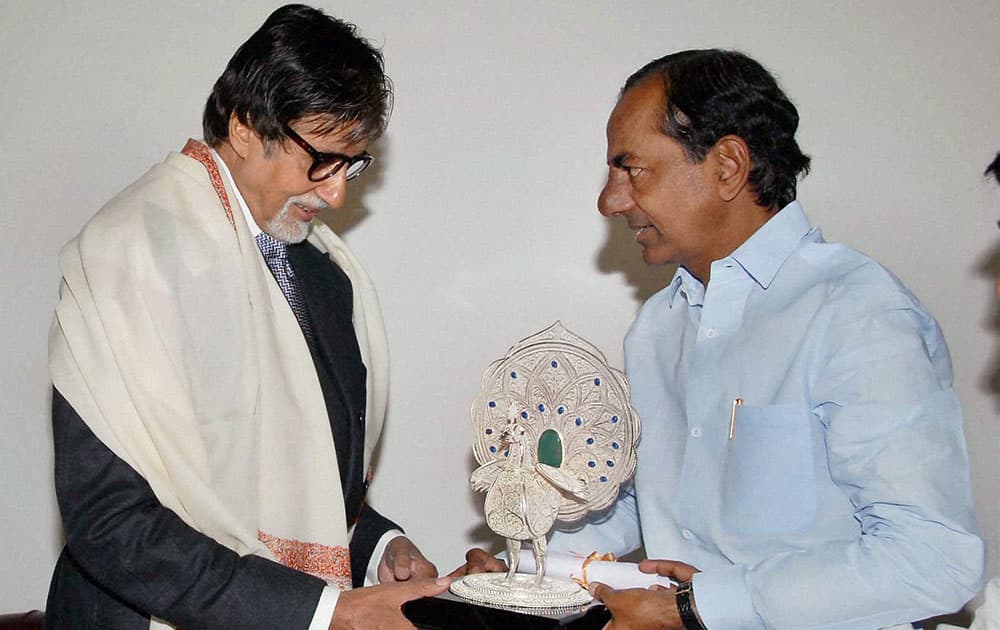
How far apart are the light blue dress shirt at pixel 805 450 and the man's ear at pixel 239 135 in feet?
3.35

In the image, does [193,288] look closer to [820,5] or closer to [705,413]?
[705,413]

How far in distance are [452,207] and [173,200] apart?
1301 millimetres

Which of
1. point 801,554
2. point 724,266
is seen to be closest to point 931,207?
point 724,266

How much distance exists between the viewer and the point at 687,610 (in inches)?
87.2

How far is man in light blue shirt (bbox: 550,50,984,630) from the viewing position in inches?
84.0

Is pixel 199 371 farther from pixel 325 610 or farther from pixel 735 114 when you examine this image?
pixel 735 114

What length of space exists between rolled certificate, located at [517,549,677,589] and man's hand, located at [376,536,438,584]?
322 millimetres

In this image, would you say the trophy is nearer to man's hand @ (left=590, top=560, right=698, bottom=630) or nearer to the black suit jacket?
man's hand @ (left=590, top=560, right=698, bottom=630)

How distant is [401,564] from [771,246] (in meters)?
1.11

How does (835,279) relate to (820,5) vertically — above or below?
below

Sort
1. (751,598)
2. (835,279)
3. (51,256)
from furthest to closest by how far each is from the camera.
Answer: (51,256), (835,279), (751,598)

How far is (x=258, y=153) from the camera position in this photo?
250cm

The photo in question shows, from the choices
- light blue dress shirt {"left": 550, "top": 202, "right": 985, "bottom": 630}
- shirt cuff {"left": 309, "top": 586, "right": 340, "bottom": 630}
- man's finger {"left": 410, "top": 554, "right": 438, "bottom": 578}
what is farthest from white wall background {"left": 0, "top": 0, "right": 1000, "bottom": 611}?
shirt cuff {"left": 309, "top": 586, "right": 340, "bottom": 630}

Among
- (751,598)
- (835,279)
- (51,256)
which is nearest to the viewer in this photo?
(751,598)
